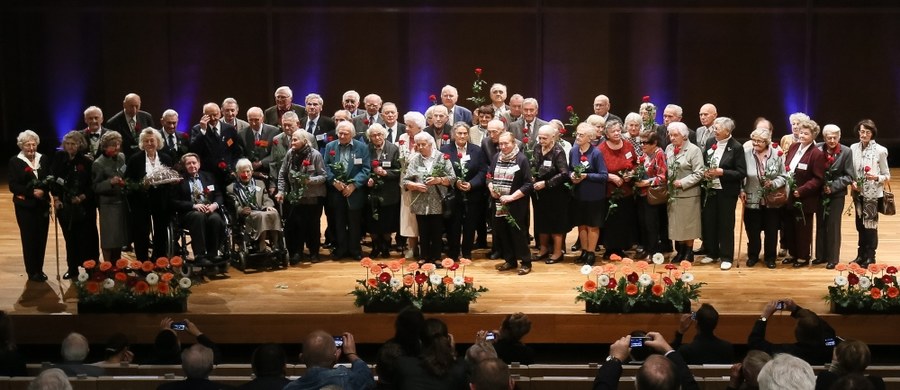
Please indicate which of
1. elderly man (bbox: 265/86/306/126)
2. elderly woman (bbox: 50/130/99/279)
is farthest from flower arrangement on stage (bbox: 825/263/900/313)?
elderly woman (bbox: 50/130/99/279)

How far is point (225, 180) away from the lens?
8875 mm

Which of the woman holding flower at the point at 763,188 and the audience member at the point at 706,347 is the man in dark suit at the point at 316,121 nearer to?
the woman holding flower at the point at 763,188

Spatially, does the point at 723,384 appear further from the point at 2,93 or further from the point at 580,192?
the point at 2,93

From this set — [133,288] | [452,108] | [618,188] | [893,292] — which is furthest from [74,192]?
[893,292]

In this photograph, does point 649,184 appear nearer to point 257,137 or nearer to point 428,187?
point 428,187

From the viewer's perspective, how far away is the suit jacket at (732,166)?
8438 mm

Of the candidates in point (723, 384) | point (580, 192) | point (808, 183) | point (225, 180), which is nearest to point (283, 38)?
point (225, 180)

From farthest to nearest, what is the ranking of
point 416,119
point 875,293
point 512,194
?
point 416,119 < point 512,194 < point 875,293

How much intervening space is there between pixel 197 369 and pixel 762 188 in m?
5.11

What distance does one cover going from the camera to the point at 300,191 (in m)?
8.64

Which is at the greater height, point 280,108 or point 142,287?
point 280,108

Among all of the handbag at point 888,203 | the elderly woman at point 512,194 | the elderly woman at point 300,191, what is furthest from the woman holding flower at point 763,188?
the elderly woman at point 300,191

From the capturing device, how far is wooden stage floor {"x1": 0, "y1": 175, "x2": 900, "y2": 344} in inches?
286

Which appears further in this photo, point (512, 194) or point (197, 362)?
point (512, 194)
